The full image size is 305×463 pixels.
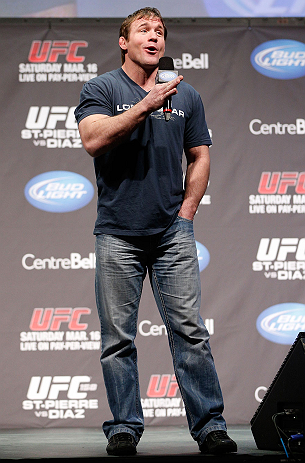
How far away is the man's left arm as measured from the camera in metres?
1.93

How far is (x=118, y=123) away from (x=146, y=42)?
1.23ft

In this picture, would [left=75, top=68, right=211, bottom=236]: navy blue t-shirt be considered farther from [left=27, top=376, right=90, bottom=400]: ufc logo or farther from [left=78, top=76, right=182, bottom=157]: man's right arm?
[left=27, top=376, right=90, bottom=400]: ufc logo

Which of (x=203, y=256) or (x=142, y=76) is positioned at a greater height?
(x=142, y=76)

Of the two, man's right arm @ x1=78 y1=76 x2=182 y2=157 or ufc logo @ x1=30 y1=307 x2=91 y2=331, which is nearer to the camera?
man's right arm @ x1=78 y1=76 x2=182 y2=157

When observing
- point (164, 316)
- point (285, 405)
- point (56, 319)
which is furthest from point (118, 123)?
point (56, 319)

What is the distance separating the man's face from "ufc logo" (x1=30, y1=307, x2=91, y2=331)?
1.87 metres

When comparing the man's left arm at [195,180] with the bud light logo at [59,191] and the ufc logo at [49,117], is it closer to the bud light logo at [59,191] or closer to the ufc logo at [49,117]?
the bud light logo at [59,191]

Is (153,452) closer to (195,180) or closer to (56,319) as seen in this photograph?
(195,180)

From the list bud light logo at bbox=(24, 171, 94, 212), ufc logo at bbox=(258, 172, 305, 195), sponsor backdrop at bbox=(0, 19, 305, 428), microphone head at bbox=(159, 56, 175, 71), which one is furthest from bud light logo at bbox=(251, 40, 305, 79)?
microphone head at bbox=(159, 56, 175, 71)

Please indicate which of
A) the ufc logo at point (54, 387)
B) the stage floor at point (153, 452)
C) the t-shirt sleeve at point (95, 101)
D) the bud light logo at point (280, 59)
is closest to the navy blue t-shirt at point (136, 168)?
the t-shirt sleeve at point (95, 101)

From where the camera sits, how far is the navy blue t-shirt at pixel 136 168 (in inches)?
72.2

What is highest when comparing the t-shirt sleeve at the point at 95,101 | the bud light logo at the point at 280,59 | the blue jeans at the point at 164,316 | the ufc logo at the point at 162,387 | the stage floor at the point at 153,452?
the bud light logo at the point at 280,59

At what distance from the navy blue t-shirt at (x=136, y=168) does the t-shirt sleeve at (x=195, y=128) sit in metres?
0.06

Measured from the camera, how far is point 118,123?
1.72 m
